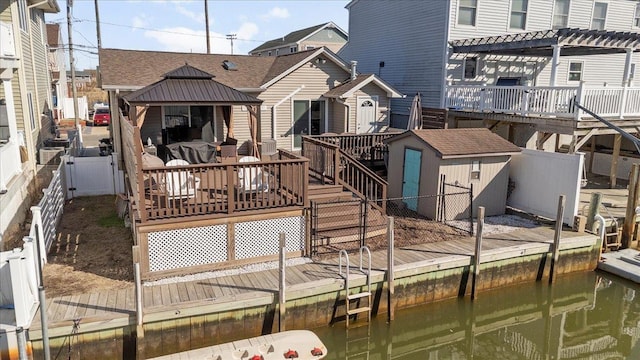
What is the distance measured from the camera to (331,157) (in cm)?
1194

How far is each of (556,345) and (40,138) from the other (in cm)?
1670

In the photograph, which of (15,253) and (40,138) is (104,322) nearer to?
(15,253)

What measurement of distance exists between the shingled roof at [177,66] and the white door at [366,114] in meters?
2.67

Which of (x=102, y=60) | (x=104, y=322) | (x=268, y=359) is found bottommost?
(x=268, y=359)

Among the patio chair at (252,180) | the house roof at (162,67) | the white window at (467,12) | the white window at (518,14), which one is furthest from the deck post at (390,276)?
the white window at (518,14)

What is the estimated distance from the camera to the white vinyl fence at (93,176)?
1376 centimetres

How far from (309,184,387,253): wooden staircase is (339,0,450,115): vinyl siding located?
8746 mm

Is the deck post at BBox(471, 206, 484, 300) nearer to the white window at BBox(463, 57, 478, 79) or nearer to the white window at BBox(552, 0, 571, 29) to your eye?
the white window at BBox(463, 57, 478, 79)

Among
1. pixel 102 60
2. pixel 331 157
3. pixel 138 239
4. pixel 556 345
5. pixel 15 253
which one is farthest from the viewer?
pixel 102 60

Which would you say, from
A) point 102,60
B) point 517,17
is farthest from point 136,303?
point 517,17

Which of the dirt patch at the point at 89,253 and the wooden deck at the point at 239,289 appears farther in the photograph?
the dirt patch at the point at 89,253

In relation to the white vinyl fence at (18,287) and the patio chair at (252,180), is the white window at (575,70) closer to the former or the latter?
the patio chair at (252,180)

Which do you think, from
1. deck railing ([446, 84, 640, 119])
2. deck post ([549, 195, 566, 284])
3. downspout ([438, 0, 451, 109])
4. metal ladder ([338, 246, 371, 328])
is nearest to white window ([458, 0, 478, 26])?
downspout ([438, 0, 451, 109])

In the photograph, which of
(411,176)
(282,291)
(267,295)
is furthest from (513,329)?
(267,295)
